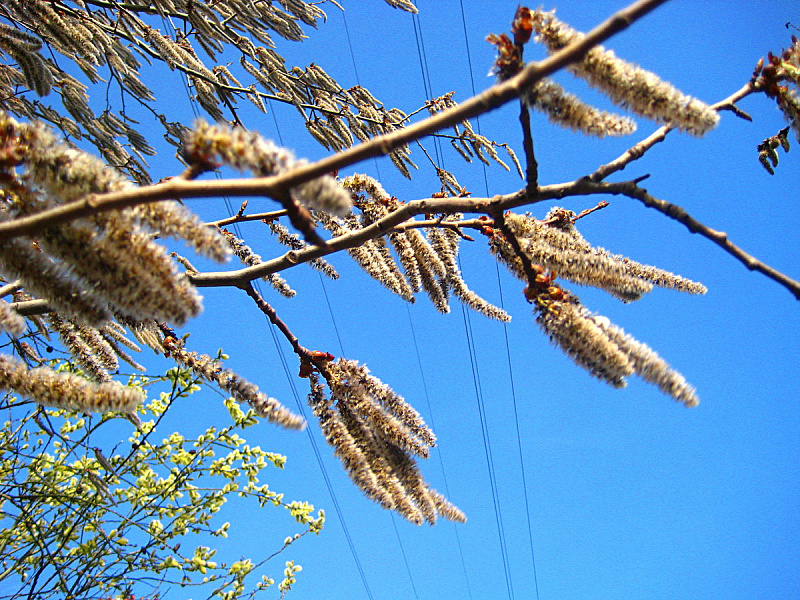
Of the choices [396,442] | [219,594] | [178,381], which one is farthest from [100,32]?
[219,594]

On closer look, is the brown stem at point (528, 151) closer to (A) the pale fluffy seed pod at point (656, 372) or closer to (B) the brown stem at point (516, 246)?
(B) the brown stem at point (516, 246)

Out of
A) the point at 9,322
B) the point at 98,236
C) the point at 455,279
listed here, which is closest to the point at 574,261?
the point at 455,279

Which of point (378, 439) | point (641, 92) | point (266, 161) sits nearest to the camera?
point (266, 161)

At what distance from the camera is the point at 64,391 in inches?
51.9

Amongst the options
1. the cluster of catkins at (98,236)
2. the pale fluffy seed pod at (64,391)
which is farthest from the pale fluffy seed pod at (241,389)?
the cluster of catkins at (98,236)

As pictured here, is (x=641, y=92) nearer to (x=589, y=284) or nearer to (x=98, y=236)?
(x=589, y=284)

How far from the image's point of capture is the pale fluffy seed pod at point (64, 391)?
130 cm

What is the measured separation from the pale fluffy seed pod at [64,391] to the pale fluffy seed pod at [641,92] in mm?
Result: 1378

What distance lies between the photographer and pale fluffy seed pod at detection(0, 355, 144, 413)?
1303 mm

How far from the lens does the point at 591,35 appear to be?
0.94 meters

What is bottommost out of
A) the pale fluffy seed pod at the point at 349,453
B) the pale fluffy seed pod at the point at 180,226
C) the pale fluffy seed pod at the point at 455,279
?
the pale fluffy seed pod at the point at 349,453

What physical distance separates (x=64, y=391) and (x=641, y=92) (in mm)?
1613

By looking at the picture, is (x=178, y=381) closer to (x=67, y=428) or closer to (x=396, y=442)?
(x=67, y=428)

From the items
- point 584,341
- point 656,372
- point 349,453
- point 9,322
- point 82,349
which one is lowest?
point 656,372
